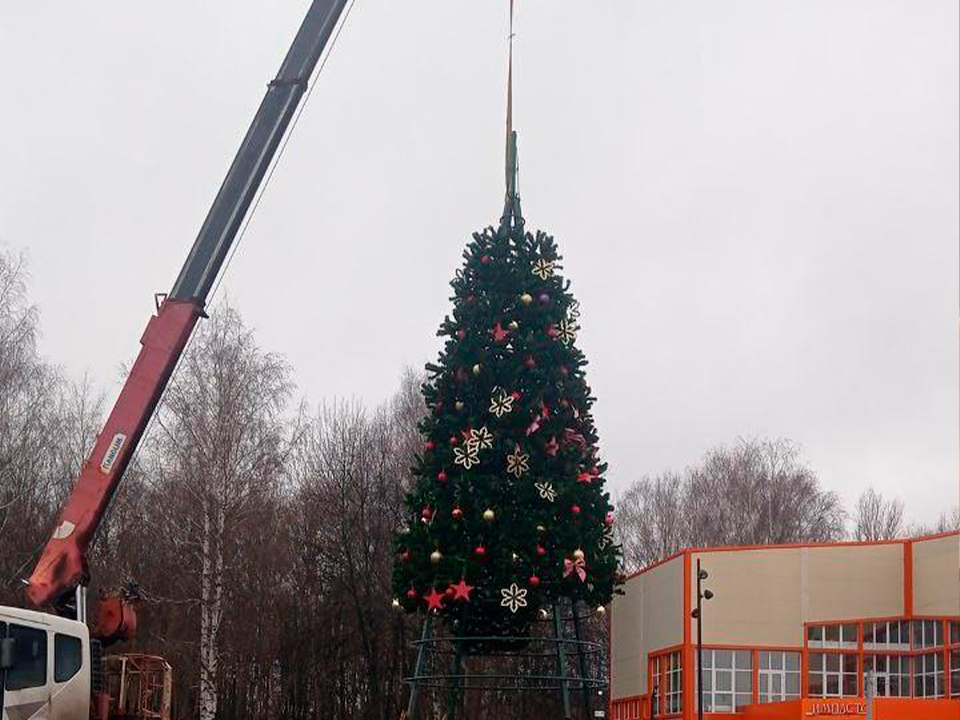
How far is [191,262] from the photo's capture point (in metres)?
22.0

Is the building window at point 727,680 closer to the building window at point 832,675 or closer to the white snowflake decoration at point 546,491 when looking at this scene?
the building window at point 832,675

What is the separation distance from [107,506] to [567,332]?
9226 millimetres

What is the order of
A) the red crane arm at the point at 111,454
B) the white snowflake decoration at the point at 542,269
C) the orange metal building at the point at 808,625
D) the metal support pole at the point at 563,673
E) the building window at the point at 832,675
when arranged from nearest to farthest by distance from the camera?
the red crane arm at the point at 111,454
the metal support pole at the point at 563,673
the white snowflake decoration at the point at 542,269
the orange metal building at the point at 808,625
the building window at the point at 832,675

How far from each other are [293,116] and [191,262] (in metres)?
2.96

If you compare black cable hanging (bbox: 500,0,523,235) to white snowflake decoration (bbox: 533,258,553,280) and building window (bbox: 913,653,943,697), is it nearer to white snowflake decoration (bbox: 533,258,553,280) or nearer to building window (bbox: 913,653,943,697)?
white snowflake decoration (bbox: 533,258,553,280)

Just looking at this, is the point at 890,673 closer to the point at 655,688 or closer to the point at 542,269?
the point at 655,688

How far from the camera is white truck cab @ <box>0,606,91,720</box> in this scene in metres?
14.9

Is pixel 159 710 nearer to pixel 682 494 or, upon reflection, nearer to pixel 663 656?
pixel 663 656

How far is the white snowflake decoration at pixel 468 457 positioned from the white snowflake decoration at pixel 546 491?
1.19 meters

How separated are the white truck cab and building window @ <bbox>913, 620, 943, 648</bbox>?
102 feet

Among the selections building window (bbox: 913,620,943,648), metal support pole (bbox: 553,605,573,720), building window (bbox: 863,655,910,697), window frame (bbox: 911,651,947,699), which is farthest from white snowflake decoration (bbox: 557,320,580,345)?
window frame (bbox: 911,651,947,699)

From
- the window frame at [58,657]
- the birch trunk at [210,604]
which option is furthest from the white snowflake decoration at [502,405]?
the birch trunk at [210,604]

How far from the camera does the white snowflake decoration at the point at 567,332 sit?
26031 millimetres

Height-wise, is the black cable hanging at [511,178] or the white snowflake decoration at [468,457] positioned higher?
the black cable hanging at [511,178]
